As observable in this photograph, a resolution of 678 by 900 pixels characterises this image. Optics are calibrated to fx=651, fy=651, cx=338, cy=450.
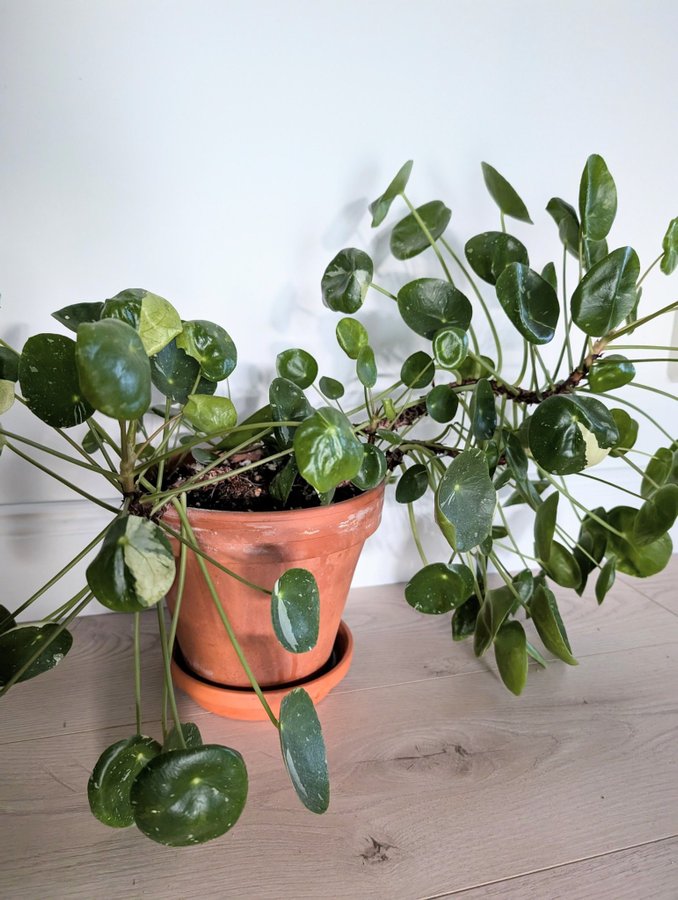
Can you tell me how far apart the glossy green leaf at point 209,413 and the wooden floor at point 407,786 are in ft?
1.41

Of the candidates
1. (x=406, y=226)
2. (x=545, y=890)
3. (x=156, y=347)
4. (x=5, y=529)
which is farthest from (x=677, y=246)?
(x=5, y=529)

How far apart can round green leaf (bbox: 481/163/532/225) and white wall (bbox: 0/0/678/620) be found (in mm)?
189

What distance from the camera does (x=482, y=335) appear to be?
1233 mm

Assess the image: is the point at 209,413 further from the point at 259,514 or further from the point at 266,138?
the point at 266,138

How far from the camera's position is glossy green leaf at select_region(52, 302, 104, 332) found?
2.27ft

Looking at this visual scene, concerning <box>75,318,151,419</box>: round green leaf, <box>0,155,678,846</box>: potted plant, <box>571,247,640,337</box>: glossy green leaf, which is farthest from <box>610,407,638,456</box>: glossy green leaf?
<box>75,318,151,419</box>: round green leaf

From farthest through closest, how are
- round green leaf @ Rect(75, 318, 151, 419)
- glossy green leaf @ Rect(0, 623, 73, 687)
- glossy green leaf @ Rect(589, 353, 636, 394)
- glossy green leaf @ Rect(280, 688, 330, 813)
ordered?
1. glossy green leaf @ Rect(589, 353, 636, 394)
2. glossy green leaf @ Rect(0, 623, 73, 687)
3. glossy green leaf @ Rect(280, 688, 330, 813)
4. round green leaf @ Rect(75, 318, 151, 419)

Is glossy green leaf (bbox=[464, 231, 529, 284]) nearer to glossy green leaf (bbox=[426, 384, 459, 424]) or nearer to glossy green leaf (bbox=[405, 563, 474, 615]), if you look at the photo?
glossy green leaf (bbox=[426, 384, 459, 424])

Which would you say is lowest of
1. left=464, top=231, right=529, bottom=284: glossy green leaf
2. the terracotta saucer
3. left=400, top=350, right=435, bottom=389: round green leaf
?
the terracotta saucer

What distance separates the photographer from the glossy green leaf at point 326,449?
1.90ft

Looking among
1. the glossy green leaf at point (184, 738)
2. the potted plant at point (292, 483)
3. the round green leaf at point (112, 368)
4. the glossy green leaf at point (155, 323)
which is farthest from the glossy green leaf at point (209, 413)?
the glossy green leaf at point (184, 738)

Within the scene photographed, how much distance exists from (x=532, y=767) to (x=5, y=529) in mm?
878

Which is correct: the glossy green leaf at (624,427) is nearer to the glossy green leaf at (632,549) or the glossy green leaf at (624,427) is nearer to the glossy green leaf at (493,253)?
the glossy green leaf at (632,549)

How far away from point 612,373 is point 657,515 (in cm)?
18
